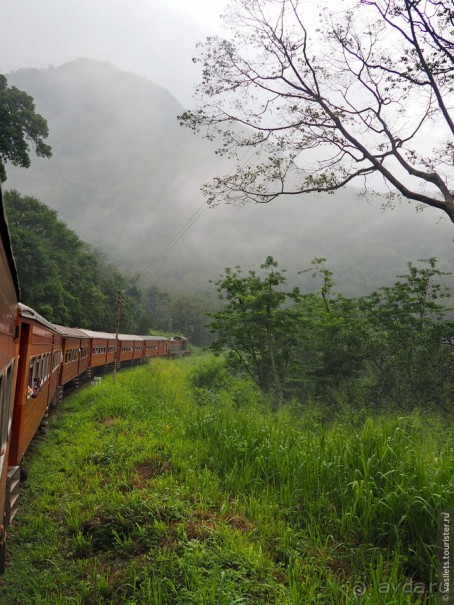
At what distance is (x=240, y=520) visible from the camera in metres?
4.61

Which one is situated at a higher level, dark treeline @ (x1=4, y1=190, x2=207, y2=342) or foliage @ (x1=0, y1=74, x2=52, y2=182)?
foliage @ (x1=0, y1=74, x2=52, y2=182)

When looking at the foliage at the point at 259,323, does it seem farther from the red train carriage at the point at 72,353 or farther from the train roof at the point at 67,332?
the red train carriage at the point at 72,353

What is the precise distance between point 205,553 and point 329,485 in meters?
1.88

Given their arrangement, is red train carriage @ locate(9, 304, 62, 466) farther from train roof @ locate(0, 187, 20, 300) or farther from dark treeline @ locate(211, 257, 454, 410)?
dark treeline @ locate(211, 257, 454, 410)

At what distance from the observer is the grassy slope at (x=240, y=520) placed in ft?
11.6

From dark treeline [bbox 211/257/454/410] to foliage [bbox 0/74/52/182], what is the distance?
16.3 metres

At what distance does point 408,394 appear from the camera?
14273 mm

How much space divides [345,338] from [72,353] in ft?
31.9

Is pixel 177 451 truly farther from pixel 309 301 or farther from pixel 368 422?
pixel 309 301

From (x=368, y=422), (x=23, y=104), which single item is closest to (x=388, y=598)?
(x=368, y=422)

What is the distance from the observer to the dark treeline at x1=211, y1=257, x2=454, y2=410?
45.5ft

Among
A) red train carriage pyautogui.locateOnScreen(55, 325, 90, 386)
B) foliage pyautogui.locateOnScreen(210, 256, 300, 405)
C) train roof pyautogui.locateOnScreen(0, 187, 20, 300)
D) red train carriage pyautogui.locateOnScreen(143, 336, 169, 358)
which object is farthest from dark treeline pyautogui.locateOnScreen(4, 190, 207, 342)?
train roof pyautogui.locateOnScreen(0, 187, 20, 300)

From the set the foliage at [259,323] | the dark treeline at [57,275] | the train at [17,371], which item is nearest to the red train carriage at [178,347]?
the dark treeline at [57,275]

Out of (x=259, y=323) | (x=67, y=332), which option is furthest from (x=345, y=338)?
(x=67, y=332)
